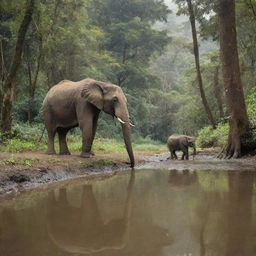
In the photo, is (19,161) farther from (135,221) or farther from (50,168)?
(135,221)

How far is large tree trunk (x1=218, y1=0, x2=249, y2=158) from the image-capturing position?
11.1 metres

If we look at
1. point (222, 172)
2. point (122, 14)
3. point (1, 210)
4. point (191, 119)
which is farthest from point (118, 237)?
point (122, 14)

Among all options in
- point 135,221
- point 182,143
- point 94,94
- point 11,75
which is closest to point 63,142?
point 94,94

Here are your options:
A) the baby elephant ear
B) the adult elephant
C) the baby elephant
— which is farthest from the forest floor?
the baby elephant

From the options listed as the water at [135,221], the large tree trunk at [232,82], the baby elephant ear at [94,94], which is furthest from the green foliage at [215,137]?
the water at [135,221]

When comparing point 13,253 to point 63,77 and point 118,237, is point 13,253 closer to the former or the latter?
point 118,237

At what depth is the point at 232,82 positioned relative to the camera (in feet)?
A: 38.0

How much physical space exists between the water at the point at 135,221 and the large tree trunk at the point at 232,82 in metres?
5.01

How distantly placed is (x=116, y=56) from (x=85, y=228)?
3447 centimetres

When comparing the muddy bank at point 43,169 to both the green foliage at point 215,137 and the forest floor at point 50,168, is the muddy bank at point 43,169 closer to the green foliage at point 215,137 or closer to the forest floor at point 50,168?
the forest floor at point 50,168

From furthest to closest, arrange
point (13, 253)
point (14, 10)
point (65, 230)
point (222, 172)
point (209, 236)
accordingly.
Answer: point (14, 10), point (222, 172), point (65, 230), point (209, 236), point (13, 253)

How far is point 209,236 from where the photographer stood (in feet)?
10.2

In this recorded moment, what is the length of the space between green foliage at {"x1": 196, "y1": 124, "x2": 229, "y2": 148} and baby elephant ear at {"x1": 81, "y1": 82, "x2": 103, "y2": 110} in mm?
8376

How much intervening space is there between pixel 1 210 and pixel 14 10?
461 inches
